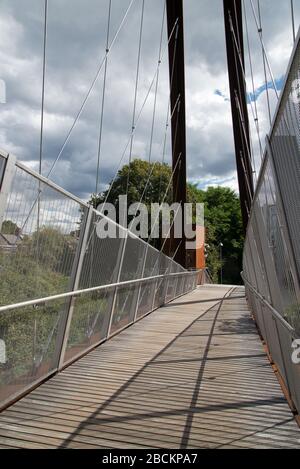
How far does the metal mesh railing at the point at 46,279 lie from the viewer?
346cm

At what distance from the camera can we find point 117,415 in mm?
3504

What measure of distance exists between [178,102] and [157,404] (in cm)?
1927

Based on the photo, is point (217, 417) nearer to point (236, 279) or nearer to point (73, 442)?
point (73, 442)

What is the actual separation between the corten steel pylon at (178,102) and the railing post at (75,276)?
15344mm

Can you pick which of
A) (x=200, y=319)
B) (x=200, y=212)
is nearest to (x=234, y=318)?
(x=200, y=319)

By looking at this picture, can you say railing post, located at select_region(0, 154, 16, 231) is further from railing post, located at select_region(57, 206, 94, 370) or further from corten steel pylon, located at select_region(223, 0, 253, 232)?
corten steel pylon, located at select_region(223, 0, 253, 232)

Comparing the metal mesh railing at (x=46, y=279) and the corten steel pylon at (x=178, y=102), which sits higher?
the corten steel pylon at (x=178, y=102)

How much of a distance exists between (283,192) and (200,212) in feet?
130

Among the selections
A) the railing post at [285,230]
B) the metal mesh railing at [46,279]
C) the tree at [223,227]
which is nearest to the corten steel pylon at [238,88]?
the metal mesh railing at [46,279]

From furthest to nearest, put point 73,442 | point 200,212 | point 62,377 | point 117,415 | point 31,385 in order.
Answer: point 200,212 → point 62,377 → point 31,385 → point 117,415 → point 73,442

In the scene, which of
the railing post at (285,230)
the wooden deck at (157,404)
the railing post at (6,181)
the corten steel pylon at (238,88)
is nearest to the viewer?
the railing post at (285,230)

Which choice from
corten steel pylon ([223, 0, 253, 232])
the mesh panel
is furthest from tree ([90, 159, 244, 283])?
the mesh panel

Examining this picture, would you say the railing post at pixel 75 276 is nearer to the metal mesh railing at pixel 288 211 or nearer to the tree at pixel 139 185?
the metal mesh railing at pixel 288 211

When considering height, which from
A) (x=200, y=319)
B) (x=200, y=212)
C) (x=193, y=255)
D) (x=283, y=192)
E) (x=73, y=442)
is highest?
(x=200, y=212)
